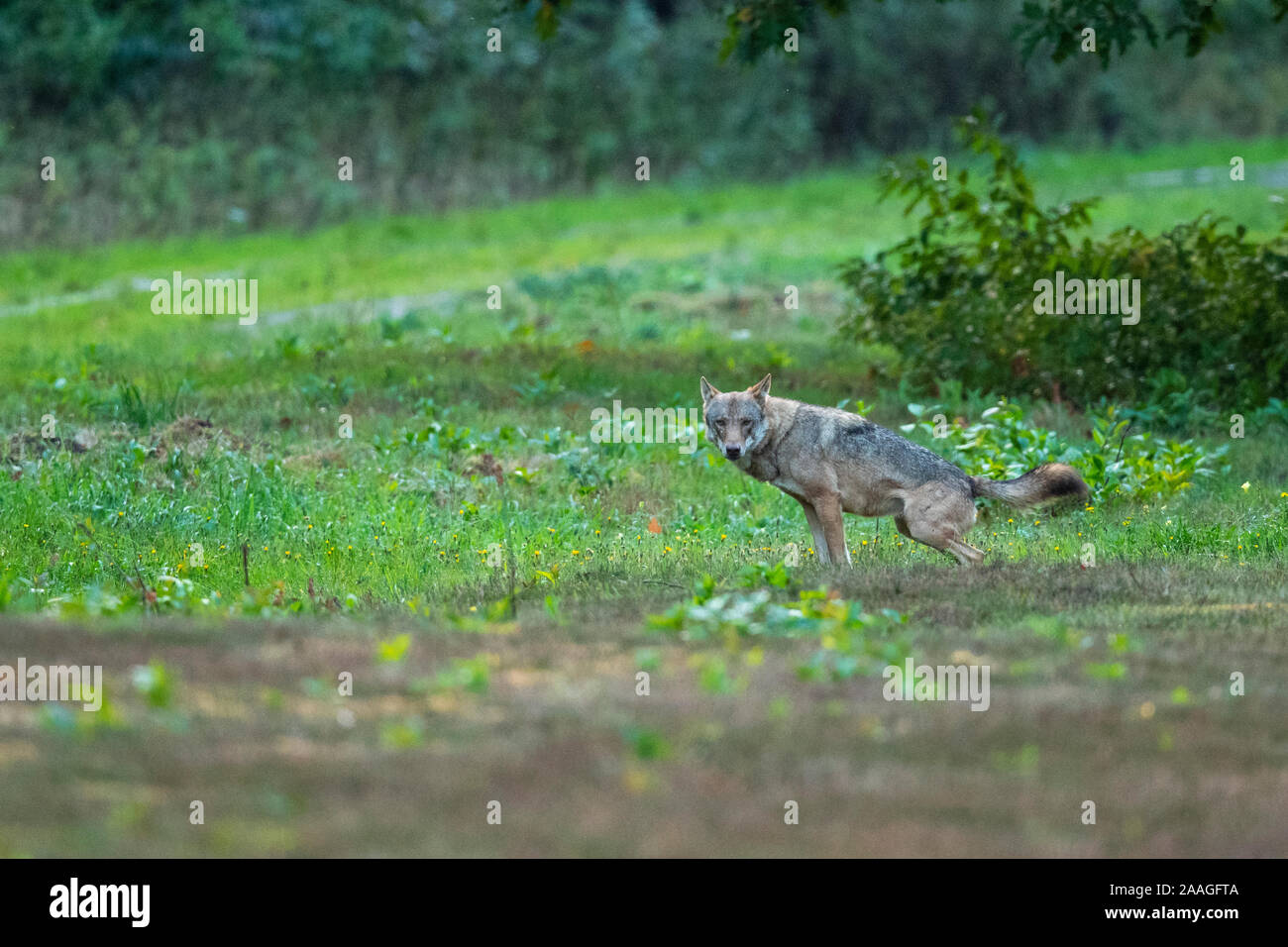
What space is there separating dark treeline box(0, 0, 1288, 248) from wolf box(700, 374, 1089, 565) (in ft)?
44.9

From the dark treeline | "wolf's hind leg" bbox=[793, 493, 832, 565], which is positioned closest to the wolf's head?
"wolf's hind leg" bbox=[793, 493, 832, 565]

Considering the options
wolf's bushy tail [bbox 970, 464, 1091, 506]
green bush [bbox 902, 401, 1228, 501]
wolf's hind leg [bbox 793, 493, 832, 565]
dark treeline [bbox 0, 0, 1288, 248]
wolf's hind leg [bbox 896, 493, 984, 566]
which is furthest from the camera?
dark treeline [bbox 0, 0, 1288, 248]

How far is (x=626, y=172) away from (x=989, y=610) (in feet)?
96.6

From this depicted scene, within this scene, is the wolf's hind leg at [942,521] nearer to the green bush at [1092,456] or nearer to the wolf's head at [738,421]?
the wolf's head at [738,421]

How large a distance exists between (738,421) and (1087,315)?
6.97 m

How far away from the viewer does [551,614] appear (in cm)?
867

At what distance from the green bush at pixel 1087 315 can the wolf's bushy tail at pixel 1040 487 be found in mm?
5869

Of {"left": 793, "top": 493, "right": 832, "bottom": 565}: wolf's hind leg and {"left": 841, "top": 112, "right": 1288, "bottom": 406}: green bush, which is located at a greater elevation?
{"left": 841, "top": 112, "right": 1288, "bottom": 406}: green bush

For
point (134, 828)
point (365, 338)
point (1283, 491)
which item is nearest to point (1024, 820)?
point (134, 828)

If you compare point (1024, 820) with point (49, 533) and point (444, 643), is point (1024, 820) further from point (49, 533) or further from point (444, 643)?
point (49, 533)

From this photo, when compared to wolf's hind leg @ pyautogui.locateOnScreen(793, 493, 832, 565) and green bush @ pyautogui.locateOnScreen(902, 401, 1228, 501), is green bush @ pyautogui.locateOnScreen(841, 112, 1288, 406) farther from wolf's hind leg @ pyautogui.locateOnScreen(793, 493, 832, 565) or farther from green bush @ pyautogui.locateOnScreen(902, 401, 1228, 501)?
wolf's hind leg @ pyautogui.locateOnScreen(793, 493, 832, 565)

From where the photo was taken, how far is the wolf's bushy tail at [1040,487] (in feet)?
35.3

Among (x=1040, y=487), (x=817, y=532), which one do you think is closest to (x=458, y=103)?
(x=817, y=532)

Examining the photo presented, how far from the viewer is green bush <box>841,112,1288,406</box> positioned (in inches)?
639
